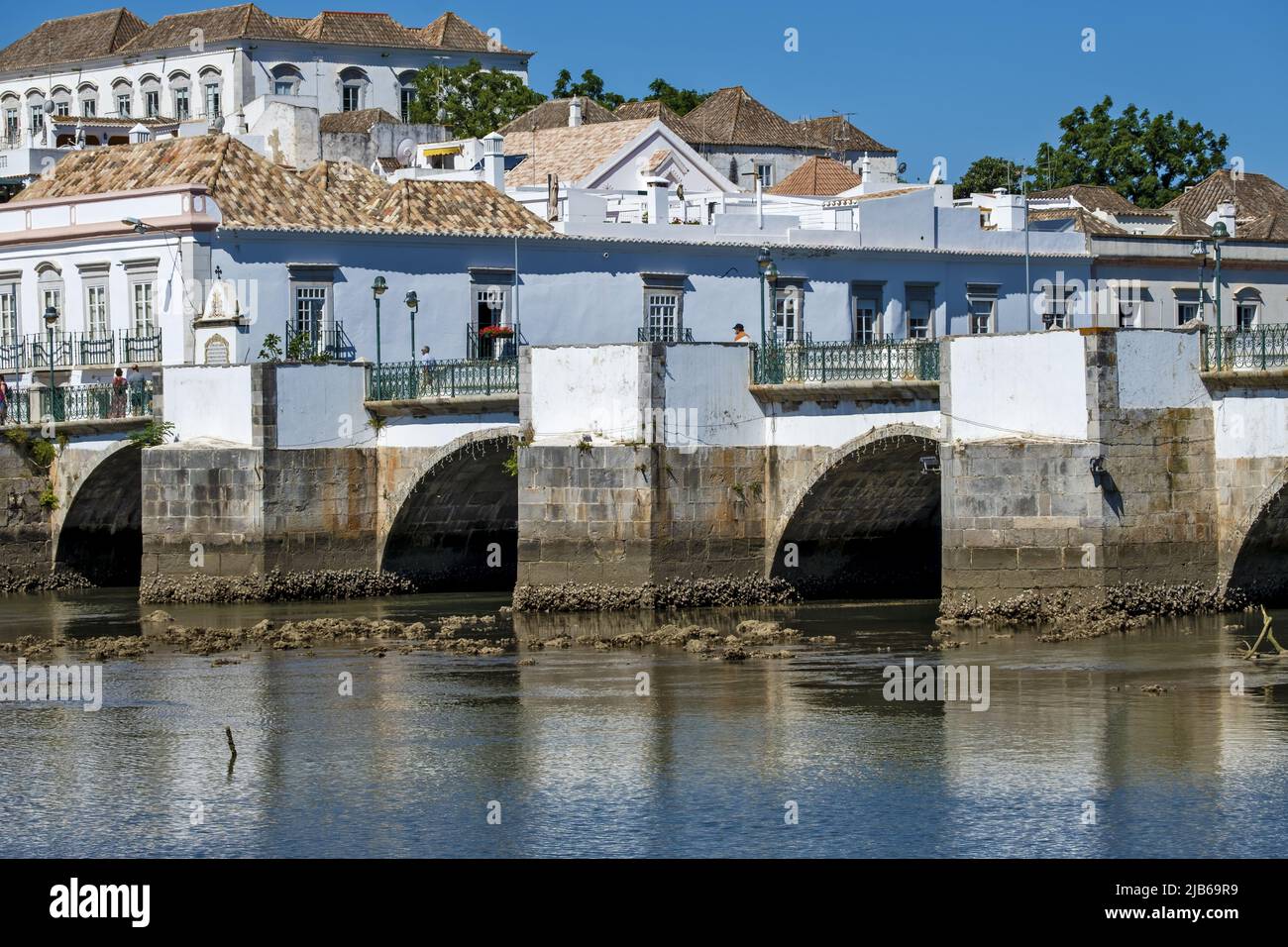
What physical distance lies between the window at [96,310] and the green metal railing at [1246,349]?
23727 millimetres

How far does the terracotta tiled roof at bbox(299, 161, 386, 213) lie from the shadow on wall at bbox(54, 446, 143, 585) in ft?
25.5

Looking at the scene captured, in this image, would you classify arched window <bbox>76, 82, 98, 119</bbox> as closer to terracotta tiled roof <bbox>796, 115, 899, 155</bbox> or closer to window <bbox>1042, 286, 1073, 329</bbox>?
terracotta tiled roof <bbox>796, 115, 899, 155</bbox>

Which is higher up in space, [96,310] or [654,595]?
[96,310]

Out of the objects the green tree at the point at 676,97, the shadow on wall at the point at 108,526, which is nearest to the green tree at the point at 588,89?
the green tree at the point at 676,97

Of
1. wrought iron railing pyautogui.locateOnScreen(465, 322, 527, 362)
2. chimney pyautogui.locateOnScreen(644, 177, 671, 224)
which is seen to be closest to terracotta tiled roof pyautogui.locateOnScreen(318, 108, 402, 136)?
chimney pyautogui.locateOnScreen(644, 177, 671, 224)

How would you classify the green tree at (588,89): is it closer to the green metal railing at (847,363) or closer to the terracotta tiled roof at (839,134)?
the terracotta tiled roof at (839,134)

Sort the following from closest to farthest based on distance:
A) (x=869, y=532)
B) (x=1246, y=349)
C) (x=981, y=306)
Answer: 1. (x=1246, y=349)
2. (x=869, y=532)
3. (x=981, y=306)

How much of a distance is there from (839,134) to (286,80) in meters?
20.4

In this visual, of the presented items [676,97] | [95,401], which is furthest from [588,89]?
[95,401]

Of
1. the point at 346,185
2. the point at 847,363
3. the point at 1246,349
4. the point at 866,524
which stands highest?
the point at 346,185

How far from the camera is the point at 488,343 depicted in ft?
167

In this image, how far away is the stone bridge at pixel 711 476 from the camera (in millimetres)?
34219

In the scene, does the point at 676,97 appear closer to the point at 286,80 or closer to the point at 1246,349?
the point at 286,80
